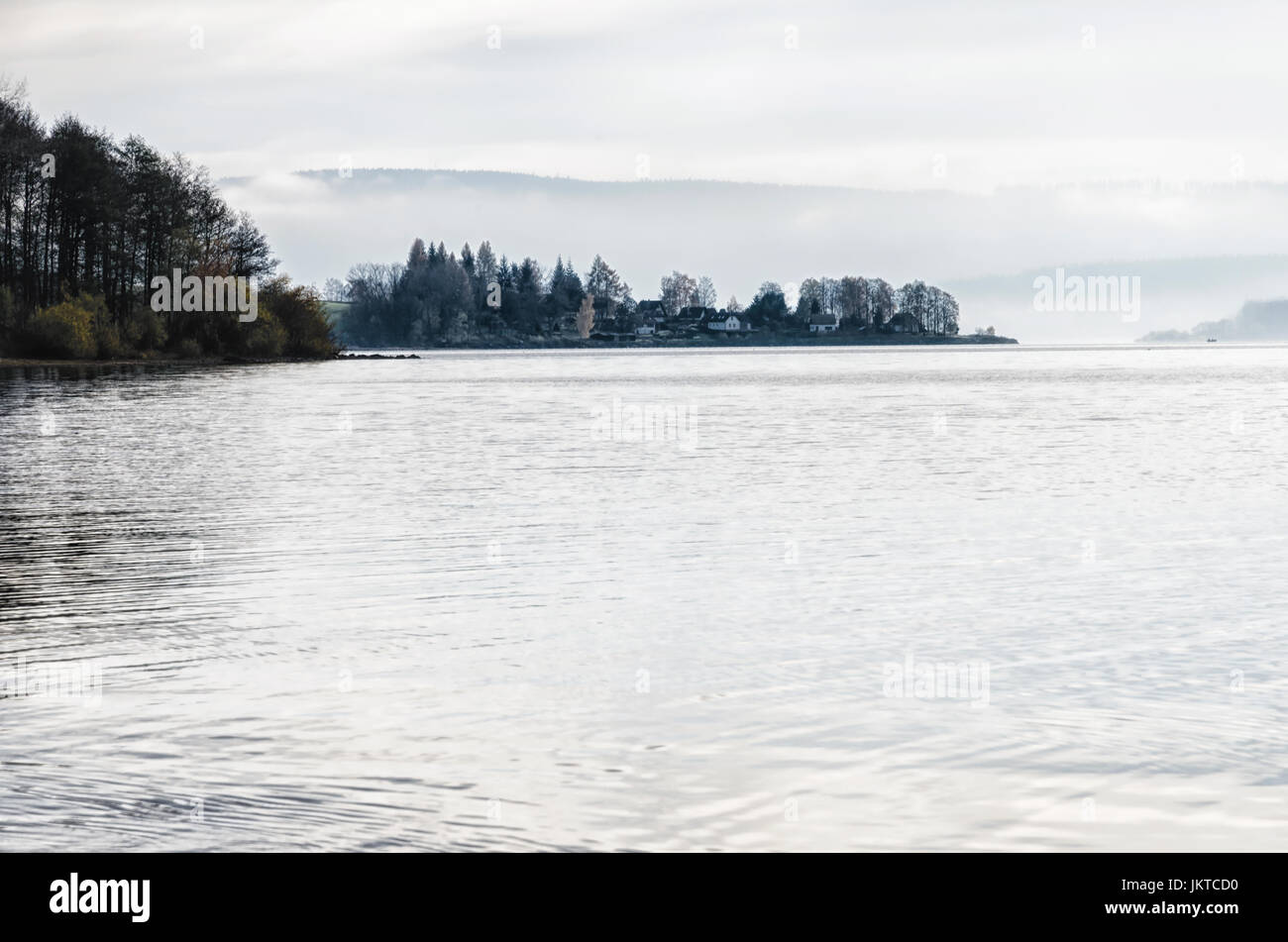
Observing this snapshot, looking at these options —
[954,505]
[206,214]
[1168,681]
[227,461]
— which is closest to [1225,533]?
[954,505]

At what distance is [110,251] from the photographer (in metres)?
106

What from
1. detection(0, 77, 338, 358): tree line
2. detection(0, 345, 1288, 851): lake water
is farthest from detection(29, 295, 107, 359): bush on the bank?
detection(0, 345, 1288, 851): lake water

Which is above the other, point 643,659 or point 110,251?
point 110,251

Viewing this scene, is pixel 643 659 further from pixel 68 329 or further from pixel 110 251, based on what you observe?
pixel 110 251

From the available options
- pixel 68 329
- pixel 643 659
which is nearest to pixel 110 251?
pixel 68 329

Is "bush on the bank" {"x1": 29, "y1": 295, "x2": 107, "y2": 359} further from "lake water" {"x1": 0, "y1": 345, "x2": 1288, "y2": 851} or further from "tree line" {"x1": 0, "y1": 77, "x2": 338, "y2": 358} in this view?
"lake water" {"x1": 0, "y1": 345, "x2": 1288, "y2": 851}

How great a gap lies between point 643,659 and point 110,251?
104 metres

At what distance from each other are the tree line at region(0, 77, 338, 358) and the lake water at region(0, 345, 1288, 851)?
72.8 metres

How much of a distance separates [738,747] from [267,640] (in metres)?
4.94

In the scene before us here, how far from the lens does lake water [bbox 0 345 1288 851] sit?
760cm

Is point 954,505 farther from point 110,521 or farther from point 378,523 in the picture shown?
point 110,521

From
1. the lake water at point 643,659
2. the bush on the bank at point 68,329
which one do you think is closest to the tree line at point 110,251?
the bush on the bank at point 68,329

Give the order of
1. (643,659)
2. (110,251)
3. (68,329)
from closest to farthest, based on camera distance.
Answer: (643,659) < (68,329) < (110,251)

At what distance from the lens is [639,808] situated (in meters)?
7.65
